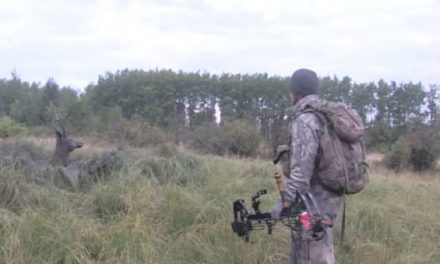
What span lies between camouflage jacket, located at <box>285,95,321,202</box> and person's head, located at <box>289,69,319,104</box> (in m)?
0.13

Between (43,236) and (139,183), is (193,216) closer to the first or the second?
(139,183)

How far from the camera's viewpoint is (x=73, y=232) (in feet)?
20.5

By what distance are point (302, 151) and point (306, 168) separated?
0.40ft

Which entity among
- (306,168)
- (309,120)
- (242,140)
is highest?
(309,120)

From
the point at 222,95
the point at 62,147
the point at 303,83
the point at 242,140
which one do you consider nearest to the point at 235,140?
the point at 242,140

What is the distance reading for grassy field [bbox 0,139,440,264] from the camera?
19.8 ft

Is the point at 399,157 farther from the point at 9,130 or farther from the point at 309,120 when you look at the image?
the point at 309,120

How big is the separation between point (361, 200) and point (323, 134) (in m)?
4.75

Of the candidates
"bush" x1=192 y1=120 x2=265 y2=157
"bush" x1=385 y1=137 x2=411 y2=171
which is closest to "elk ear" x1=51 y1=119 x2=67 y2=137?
"bush" x1=192 y1=120 x2=265 y2=157

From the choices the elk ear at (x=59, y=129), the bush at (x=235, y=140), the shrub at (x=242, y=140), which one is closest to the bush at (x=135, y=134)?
the bush at (x=235, y=140)

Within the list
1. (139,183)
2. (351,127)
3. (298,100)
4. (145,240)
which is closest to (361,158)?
(351,127)

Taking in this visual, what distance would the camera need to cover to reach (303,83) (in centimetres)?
473

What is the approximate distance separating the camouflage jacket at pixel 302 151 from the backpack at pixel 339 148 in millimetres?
57

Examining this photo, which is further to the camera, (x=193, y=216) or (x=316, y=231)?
(x=193, y=216)
